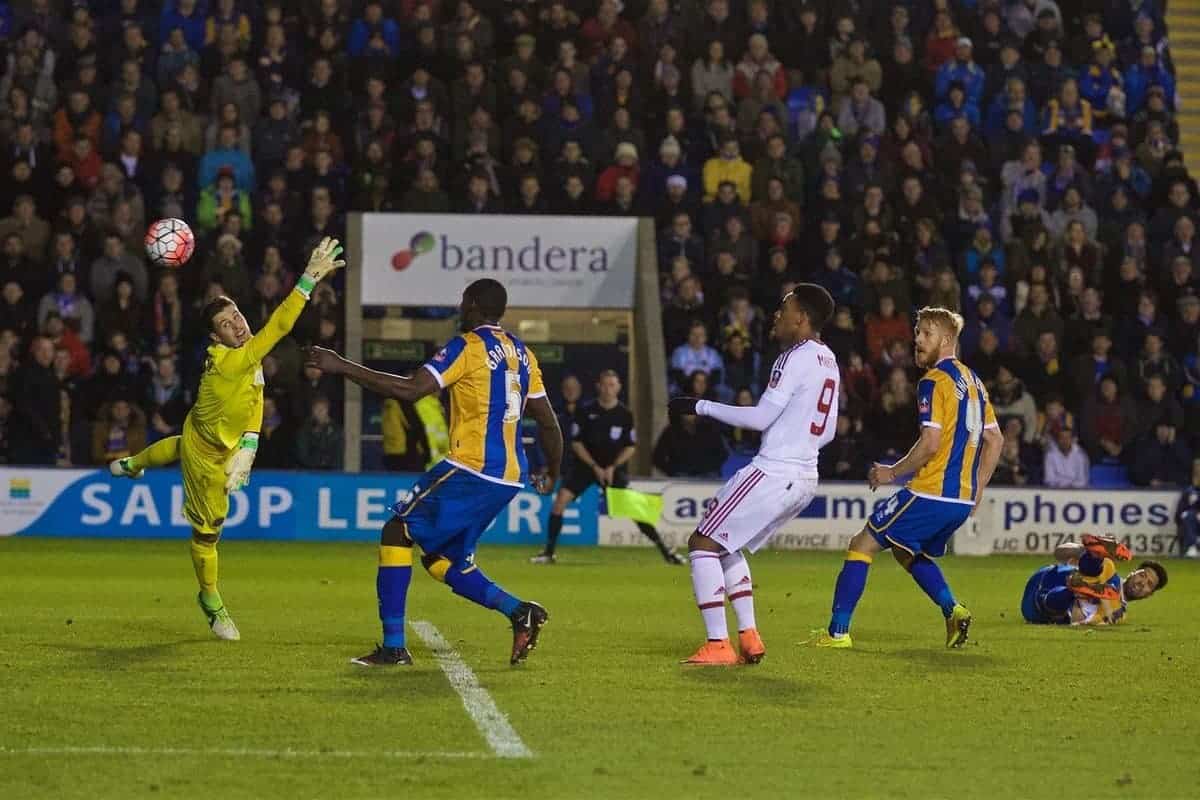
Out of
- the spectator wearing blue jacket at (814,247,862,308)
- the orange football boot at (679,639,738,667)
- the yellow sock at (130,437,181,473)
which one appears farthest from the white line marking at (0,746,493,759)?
the spectator wearing blue jacket at (814,247,862,308)

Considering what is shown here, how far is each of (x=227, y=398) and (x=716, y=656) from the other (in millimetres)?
3367

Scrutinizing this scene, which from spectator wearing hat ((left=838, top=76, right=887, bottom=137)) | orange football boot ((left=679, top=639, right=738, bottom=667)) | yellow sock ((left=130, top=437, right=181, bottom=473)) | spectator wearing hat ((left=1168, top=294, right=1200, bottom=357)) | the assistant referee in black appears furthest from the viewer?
spectator wearing hat ((left=838, top=76, right=887, bottom=137))

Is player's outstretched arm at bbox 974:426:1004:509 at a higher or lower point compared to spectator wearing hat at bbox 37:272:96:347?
lower

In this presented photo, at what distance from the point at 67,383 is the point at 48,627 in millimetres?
10470

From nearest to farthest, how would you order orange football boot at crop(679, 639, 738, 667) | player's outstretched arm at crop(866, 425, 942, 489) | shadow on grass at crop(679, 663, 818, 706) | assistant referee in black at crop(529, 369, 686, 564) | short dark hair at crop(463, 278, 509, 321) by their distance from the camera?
shadow on grass at crop(679, 663, 818, 706)
short dark hair at crop(463, 278, 509, 321)
orange football boot at crop(679, 639, 738, 667)
player's outstretched arm at crop(866, 425, 942, 489)
assistant referee in black at crop(529, 369, 686, 564)

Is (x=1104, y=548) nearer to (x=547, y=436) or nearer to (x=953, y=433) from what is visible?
(x=953, y=433)

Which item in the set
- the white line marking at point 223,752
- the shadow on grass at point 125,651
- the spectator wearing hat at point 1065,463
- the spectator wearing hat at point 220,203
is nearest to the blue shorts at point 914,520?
the shadow on grass at point 125,651

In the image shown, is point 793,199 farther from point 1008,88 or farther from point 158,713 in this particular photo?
point 158,713

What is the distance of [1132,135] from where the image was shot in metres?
28.1

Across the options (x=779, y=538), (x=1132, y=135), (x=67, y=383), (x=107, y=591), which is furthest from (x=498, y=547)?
(x=1132, y=135)

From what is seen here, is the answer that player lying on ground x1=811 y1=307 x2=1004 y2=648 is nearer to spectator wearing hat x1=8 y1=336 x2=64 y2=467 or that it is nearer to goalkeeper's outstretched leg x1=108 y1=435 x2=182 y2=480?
goalkeeper's outstretched leg x1=108 y1=435 x2=182 y2=480

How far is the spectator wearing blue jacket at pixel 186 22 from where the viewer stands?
83.4 ft

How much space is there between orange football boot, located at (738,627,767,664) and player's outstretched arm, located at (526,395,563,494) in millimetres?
1355

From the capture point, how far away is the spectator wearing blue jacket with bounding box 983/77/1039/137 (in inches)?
1062
